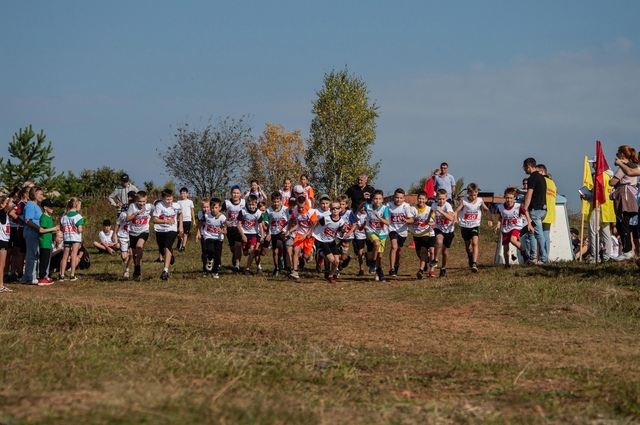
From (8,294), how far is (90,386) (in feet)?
34.5

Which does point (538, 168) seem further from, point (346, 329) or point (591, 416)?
point (591, 416)

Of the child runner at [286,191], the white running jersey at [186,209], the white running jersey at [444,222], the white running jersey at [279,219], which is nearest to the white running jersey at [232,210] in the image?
the white running jersey at [279,219]

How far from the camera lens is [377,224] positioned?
21.1 meters

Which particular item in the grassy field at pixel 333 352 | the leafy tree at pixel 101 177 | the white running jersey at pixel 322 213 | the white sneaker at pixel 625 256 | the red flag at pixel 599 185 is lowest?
the grassy field at pixel 333 352

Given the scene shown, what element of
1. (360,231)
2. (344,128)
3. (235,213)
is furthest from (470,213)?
(344,128)

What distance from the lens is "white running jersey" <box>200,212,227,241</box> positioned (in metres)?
21.4

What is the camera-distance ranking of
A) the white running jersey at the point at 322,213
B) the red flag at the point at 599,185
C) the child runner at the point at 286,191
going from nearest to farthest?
the red flag at the point at 599,185 < the white running jersey at the point at 322,213 < the child runner at the point at 286,191

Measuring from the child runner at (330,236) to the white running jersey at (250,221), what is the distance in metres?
1.89

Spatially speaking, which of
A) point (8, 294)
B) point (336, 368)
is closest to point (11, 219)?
point (8, 294)

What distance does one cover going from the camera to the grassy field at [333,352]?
6.66 m

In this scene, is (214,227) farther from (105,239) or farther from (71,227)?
(105,239)

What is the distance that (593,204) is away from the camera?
19.5m

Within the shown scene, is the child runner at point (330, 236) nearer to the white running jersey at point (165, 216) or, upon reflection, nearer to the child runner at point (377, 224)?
the child runner at point (377, 224)

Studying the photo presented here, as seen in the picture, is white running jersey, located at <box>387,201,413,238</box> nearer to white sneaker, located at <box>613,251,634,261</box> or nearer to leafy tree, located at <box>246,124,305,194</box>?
white sneaker, located at <box>613,251,634,261</box>
